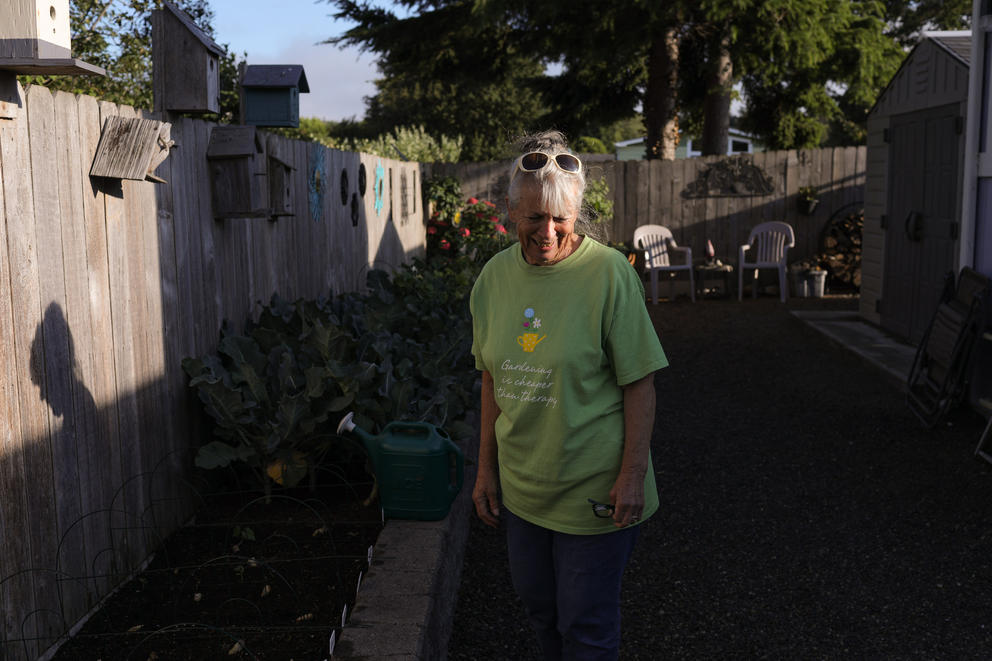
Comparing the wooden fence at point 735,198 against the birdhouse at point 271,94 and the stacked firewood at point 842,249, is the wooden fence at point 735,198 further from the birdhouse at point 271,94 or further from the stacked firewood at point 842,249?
the birdhouse at point 271,94

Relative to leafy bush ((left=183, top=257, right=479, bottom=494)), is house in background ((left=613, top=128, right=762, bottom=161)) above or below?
above

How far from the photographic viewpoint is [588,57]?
15.4 m

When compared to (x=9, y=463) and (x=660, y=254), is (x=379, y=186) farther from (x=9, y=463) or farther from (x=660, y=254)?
(x=9, y=463)

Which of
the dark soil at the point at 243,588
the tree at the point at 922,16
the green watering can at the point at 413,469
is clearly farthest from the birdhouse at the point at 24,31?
the tree at the point at 922,16

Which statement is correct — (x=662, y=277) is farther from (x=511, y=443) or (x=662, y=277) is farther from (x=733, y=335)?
(x=511, y=443)

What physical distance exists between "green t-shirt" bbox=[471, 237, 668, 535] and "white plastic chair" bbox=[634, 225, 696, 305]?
34.9ft

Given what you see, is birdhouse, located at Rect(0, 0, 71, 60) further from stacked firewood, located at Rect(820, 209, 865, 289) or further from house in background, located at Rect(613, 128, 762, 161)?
house in background, located at Rect(613, 128, 762, 161)

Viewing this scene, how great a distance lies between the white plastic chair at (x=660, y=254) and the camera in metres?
13.1

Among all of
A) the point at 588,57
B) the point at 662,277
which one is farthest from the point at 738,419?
the point at 588,57

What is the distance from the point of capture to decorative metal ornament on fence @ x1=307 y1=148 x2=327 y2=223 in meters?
6.24

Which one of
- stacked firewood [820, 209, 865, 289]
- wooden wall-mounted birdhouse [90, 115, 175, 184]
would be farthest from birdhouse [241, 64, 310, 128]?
stacked firewood [820, 209, 865, 289]

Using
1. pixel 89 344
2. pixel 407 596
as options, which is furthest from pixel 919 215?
pixel 89 344

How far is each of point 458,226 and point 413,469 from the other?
976cm

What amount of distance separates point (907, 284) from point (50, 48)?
8178 mm
